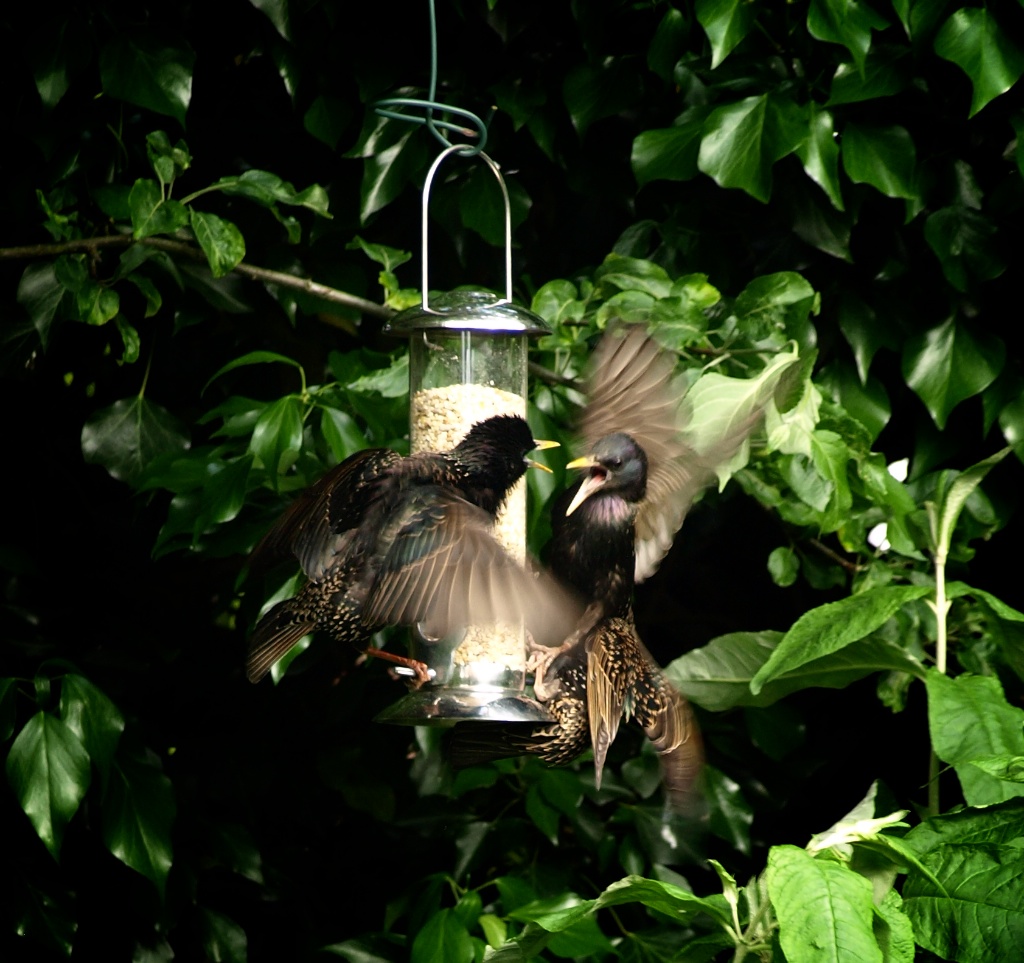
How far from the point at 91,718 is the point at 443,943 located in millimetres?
594

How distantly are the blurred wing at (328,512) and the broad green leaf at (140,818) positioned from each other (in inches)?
25.8

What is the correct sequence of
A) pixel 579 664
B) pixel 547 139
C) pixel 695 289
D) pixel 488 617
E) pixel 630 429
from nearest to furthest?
pixel 488 617 → pixel 579 664 → pixel 630 429 → pixel 695 289 → pixel 547 139

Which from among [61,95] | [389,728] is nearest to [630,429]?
[389,728]

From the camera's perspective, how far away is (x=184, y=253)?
78.2 inches

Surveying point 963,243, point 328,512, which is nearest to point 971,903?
point 328,512

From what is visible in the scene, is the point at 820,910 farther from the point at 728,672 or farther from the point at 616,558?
the point at 728,672

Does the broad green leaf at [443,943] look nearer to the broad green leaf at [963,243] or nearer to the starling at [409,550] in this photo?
the starling at [409,550]

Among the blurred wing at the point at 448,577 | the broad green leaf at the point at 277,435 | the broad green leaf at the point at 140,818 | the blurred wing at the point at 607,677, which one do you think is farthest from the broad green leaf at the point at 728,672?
the broad green leaf at the point at 140,818

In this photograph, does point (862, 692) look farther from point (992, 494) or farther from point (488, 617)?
point (488, 617)

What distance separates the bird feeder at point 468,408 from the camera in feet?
4.68

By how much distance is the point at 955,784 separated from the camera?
216 centimetres

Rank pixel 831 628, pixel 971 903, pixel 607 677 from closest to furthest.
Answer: pixel 971 903 → pixel 607 677 → pixel 831 628

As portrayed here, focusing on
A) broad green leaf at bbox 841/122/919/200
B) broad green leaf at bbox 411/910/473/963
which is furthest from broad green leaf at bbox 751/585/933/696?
broad green leaf at bbox 841/122/919/200

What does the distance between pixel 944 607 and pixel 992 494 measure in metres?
0.47
